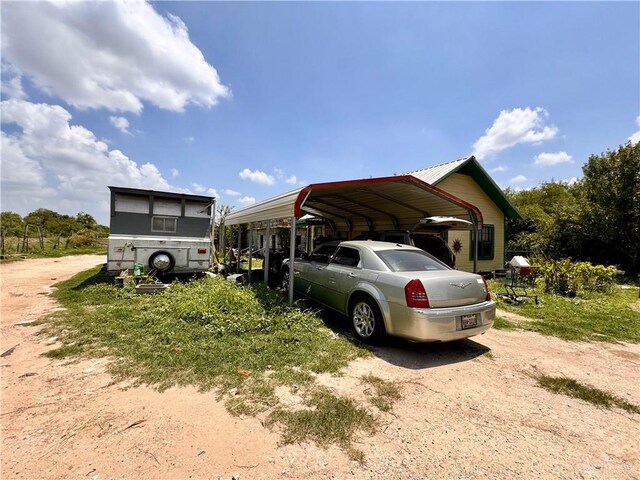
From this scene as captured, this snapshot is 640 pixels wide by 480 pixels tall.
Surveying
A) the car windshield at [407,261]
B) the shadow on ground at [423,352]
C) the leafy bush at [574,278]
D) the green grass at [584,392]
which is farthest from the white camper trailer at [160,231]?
the leafy bush at [574,278]

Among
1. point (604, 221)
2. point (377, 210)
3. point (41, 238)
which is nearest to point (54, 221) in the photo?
point (41, 238)

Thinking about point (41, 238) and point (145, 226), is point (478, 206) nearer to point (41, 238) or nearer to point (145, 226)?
point (145, 226)

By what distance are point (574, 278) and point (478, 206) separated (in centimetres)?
568

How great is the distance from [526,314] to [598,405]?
13.6 ft

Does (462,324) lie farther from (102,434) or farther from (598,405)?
(102,434)

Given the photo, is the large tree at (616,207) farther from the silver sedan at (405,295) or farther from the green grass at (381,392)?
the green grass at (381,392)

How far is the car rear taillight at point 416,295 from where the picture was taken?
161 inches

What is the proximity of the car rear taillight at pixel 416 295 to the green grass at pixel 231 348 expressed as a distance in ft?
3.28

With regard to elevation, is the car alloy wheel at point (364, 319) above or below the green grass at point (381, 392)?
above

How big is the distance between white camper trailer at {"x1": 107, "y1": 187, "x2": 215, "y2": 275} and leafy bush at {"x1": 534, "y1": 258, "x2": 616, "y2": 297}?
10637mm

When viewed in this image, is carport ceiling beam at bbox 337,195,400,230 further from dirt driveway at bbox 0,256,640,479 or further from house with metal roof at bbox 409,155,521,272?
dirt driveway at bbox 0,256,640,479

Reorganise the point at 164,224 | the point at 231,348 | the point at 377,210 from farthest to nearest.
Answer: the point at 377,210, the point at 164,224, the point at 231,348

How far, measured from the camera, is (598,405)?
3.17m

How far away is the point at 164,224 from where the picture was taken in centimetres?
925
